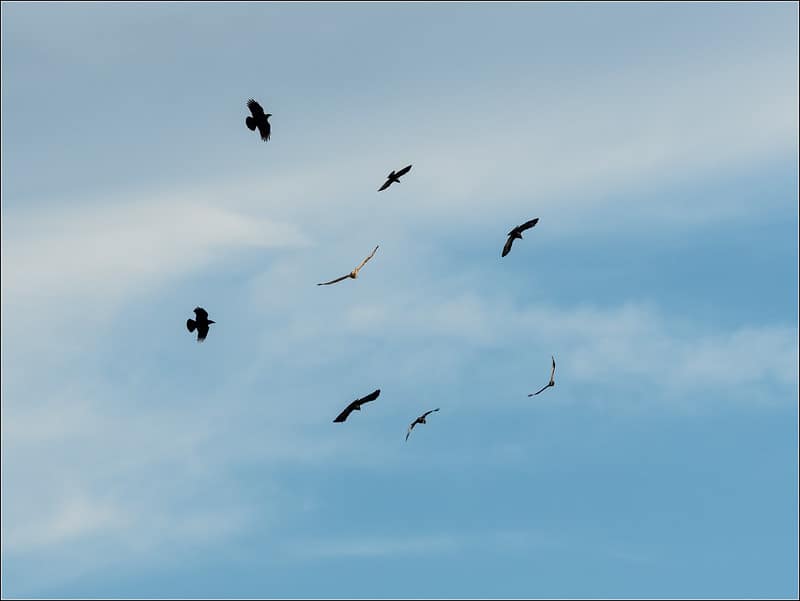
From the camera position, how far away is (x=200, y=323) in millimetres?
54906

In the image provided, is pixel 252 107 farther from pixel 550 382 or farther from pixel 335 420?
pixel 550 382

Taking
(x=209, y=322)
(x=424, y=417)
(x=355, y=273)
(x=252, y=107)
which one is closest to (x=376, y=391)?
(x=424, y=417)

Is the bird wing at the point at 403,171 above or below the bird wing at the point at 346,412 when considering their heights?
above

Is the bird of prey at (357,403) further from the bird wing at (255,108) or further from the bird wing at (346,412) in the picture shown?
the bird wing at (255,108)

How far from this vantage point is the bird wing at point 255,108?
56875 mm

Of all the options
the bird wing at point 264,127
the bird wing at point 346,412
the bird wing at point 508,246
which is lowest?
the bird wing at point 346,412

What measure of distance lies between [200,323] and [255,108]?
468 inches

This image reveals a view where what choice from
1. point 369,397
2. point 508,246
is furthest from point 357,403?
point 508,246

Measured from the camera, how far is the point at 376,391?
49.4m

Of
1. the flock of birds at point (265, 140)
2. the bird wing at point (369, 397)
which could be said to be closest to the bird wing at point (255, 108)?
the flock of birds at point (265, 140)

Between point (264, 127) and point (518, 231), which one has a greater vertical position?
point (264, 127)

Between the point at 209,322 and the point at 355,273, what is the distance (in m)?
14.2

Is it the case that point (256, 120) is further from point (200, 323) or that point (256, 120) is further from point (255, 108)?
point (200, 323)

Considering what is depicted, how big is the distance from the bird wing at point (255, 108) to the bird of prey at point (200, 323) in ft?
35.5
